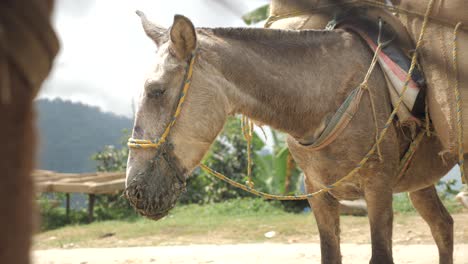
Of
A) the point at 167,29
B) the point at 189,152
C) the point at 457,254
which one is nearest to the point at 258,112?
the point at 189,152

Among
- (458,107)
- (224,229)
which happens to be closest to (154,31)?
(458,107)

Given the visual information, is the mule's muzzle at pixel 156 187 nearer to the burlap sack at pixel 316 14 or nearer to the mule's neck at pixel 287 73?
the mule's neck at pixel 287 73


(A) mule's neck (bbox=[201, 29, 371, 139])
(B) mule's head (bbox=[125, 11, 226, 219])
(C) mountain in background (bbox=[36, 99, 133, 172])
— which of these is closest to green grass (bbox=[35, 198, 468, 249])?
(A) mule's neck (bbox=[201, 29, 371, 139])

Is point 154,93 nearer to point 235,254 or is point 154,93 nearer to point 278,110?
point 278,110

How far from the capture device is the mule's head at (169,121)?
8.46 ft

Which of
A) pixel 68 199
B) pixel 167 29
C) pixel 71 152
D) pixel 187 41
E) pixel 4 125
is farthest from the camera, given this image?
pixel 71 152

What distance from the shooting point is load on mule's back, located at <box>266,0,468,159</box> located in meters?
2.99

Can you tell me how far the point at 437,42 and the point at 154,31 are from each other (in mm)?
1678

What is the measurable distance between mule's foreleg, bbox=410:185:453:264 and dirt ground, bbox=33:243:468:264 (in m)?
1.31

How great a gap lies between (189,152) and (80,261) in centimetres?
425

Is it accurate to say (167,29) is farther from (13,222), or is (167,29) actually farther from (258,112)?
(13,222)

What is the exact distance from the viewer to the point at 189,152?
2.74 m

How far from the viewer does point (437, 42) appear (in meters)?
3.12

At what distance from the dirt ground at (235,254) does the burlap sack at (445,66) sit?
289 centimetres
